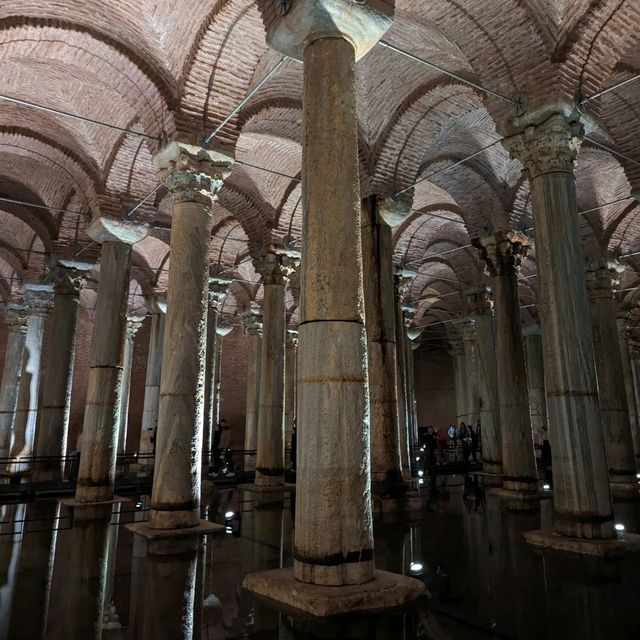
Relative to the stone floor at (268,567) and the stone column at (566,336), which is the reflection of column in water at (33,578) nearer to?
the stone floor at (268,567)

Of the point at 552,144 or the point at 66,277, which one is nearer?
the point at 552,144

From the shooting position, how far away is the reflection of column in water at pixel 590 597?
3.42 m

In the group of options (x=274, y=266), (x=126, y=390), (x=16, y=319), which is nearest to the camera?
(x=274, y=266)

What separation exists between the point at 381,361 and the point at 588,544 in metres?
3.61

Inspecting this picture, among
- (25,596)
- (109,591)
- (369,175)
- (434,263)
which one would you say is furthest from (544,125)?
(434,263)

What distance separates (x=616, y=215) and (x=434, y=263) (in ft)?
24.1

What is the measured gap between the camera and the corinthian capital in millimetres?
7297

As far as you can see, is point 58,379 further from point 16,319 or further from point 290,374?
point 290,374

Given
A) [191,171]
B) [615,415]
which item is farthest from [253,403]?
[191,171]

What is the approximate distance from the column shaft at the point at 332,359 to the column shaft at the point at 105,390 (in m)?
5.97

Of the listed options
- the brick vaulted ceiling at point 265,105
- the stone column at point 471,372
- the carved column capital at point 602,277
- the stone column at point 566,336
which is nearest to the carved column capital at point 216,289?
the brick vaulted ceiling at point 265,105

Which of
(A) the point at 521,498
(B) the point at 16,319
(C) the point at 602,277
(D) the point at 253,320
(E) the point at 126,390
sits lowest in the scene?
(A) the point at 521,498

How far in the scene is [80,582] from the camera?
4516 millimetres

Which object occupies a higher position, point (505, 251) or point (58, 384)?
point (505, 251)
